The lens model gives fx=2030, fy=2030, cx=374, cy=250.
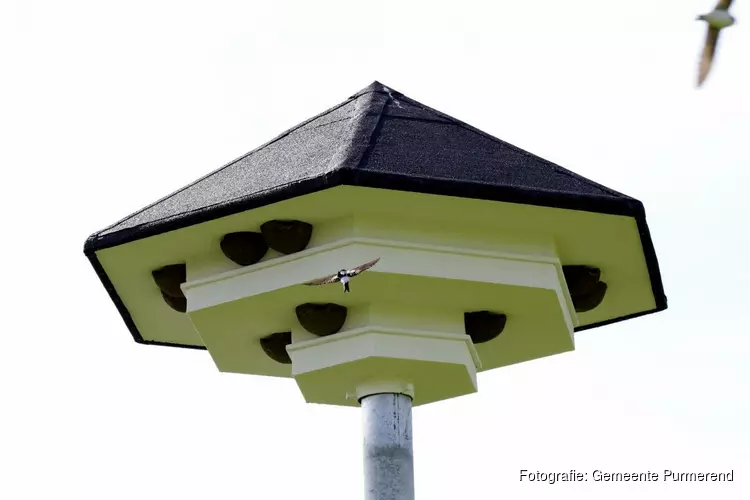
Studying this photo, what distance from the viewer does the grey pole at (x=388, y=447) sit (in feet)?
35.9

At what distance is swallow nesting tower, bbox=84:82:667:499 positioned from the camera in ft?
36.2

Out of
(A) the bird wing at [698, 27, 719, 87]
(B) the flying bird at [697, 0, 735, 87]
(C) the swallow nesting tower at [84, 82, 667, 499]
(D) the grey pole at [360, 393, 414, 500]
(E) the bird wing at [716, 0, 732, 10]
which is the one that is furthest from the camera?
(C) the swallow nesting tower at [84, 82, 667, 499]

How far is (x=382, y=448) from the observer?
36.4ft

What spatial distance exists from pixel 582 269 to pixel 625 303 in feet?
2.24

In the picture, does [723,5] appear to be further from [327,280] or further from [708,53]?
[327,280]

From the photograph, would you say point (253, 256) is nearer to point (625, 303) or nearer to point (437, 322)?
point (437, 322)

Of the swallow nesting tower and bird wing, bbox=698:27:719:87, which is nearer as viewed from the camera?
bird wing, bbox=698:27:719:87

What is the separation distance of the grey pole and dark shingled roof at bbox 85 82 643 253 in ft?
4.28

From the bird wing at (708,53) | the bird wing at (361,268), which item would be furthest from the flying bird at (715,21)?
the bird wing at (361,268)

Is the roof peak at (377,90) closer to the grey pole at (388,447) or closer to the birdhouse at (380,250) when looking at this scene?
the birdhouse at (380,250)

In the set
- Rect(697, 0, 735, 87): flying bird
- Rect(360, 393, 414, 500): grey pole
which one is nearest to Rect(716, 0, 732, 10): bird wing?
Rect(697, 0, 735, 87): flying bird

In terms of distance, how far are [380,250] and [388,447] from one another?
1.08m

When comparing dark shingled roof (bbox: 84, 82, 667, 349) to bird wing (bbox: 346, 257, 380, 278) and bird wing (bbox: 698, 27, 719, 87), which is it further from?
bird wing (bbox: 698, 27, 719, 87)

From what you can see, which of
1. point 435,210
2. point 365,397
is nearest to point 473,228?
point 435,210
